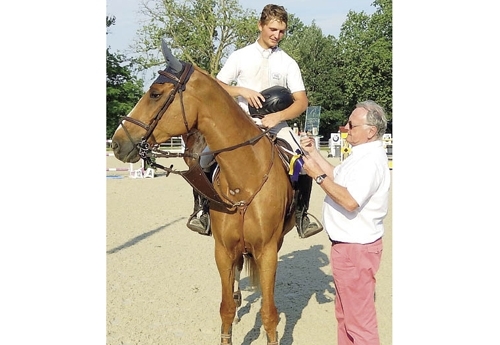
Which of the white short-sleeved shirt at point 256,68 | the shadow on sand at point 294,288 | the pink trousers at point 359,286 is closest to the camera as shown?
the pink trousers at point 359,286

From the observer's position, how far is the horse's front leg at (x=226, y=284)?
14.4ft

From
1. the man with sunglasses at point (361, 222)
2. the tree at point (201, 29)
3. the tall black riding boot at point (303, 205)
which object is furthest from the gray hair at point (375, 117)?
the tree at point (201, 29)

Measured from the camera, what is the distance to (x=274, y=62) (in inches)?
185

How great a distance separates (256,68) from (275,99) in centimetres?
39

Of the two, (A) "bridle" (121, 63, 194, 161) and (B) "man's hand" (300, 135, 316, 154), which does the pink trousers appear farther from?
(A) "bridle" (121, 63, 194, 161)

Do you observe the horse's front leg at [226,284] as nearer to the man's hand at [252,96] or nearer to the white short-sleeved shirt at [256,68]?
the man's hand at [252,96]

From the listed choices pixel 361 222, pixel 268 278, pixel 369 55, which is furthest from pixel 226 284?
pixel 369 55

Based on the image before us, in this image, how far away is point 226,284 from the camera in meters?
4.47

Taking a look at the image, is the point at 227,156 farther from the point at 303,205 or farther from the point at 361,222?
the point at 303,205

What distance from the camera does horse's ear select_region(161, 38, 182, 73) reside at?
3700 mm

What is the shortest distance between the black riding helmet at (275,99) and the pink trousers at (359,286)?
145 cm

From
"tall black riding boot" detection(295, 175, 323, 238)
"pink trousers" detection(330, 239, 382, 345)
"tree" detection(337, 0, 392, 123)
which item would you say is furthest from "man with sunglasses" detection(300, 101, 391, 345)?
"tree" detection(337, 0, 392, 123)
